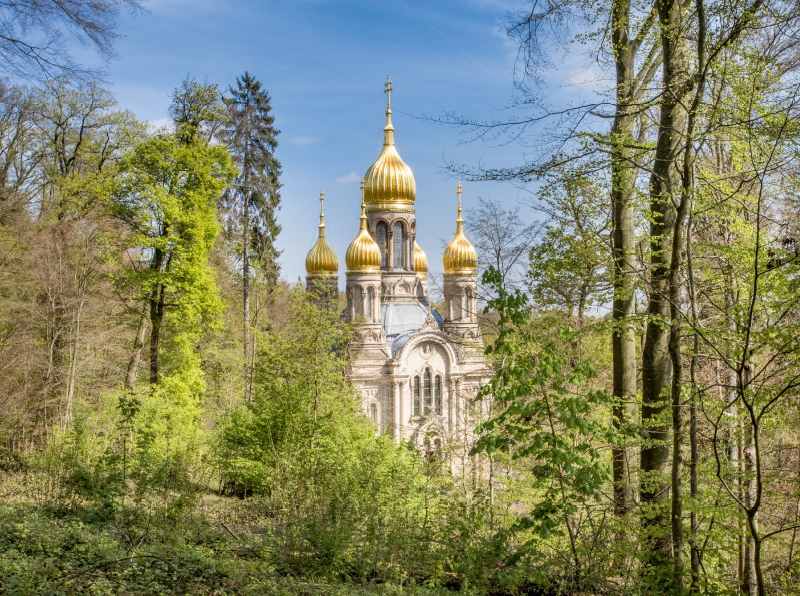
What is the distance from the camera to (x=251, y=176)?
2580 centimetres

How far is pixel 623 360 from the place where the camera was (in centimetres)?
895

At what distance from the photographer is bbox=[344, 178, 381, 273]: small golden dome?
3102cm

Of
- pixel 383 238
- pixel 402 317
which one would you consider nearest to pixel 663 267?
pixel 402 317

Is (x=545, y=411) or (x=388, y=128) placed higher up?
(x=388, y=128)

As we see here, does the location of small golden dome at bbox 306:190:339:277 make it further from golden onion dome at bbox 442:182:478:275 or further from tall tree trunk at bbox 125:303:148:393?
tall tree trunk at bbox 125:303:148:393

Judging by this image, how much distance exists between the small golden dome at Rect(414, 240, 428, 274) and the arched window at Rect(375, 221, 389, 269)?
2.25 m

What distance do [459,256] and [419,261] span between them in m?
4.61

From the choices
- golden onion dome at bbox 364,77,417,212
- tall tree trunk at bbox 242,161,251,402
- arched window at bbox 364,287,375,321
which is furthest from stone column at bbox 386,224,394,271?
→ tall tree trunk at bbox 242,161,251,402

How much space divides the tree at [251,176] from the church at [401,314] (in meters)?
4.57

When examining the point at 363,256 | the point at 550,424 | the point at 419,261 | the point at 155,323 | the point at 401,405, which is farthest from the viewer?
the point at 419,261

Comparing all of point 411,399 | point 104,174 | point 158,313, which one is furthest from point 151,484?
Answer: point 411,399

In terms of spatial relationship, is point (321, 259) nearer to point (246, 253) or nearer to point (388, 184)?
point (388, 184)

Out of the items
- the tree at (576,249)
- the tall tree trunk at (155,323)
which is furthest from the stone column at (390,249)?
the tree at (576,249)

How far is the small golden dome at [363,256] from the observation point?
31.0 meters
